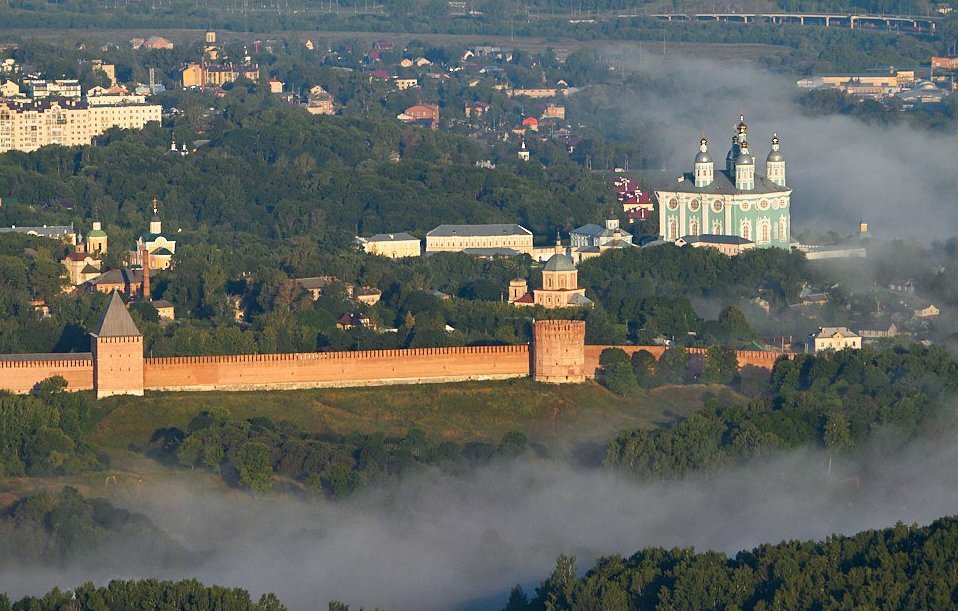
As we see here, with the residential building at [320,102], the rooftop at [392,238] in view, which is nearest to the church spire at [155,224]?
the rooftop at [392,238]

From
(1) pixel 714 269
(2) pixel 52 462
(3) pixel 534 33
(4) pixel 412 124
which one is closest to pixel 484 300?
(1) pixel 714 269

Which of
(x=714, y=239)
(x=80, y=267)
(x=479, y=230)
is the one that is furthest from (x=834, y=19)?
(x=80, y=267)

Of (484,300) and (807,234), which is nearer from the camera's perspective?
(484,300)

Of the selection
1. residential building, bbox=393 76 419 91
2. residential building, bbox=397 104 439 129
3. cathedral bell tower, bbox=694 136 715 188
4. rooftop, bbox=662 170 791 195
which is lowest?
residential building, bbox=393 76 419 91

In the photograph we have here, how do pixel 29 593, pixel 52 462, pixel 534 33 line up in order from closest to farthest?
pixel 29 593 → pixel 52 462 → pixel 534 33

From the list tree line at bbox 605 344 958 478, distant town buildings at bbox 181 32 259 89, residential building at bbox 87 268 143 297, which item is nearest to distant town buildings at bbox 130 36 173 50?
distant town buildings at bbox 181 32 259 89

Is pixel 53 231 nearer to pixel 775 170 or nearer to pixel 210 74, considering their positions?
pixel 775 170

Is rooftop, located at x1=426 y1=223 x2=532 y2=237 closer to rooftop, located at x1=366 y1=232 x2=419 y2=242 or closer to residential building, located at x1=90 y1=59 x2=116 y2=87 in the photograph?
Answer: rooftop, located at x1=366 y1=232 x2=419 y2=242

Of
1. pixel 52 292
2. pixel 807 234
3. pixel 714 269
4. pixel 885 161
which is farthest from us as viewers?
pixel 885 161

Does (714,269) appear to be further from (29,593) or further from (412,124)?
(412,124)
